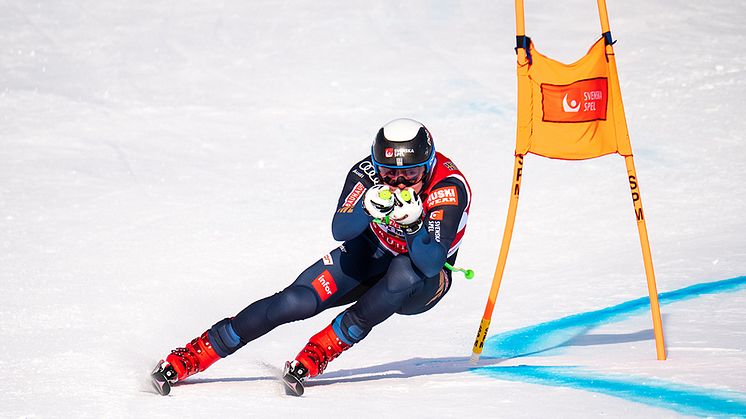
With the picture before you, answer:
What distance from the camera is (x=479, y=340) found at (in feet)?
18.7

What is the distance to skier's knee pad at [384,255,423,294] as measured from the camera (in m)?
4.84

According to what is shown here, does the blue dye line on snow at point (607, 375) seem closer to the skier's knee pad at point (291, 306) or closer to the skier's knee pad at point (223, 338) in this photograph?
the skier's knee pad at point (291, 306)

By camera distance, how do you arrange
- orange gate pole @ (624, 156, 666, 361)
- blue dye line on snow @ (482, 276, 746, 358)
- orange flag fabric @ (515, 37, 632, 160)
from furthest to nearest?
blue dye line on snow @ (482, 276, 746, 358), orange flag fabric @ (515, 37, 632, 160), orange gate pole @ (624, 156, 666, 361)

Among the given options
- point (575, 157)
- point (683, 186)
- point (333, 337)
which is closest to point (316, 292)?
point (333, 337)

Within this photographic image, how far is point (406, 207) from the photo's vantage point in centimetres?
456

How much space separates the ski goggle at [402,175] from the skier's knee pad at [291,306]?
0.70m

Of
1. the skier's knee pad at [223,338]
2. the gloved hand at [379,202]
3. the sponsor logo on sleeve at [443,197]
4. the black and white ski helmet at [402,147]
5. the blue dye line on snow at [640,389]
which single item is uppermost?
the black and white ski helmet at [402,147]

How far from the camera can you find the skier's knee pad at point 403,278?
15.9 feet

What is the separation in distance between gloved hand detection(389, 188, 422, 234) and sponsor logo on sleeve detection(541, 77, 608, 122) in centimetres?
144

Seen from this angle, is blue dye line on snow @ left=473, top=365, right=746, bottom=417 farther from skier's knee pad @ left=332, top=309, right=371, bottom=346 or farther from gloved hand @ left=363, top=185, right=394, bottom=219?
gloved hand @ left=363, top=185, right=394, bottom=219

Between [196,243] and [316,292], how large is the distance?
392 cm

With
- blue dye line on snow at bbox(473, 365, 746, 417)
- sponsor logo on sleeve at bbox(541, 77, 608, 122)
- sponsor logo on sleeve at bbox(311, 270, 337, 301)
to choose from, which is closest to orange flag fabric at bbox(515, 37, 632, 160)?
sponsor logo on sleeve at bbox(541, 77, 608, 122)

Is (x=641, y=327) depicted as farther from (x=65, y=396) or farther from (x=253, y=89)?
(x=253, y=89)

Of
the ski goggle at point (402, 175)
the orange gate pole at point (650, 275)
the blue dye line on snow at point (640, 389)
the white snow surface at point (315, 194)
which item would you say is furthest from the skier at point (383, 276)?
the orange gate pole at point (650, 275)
